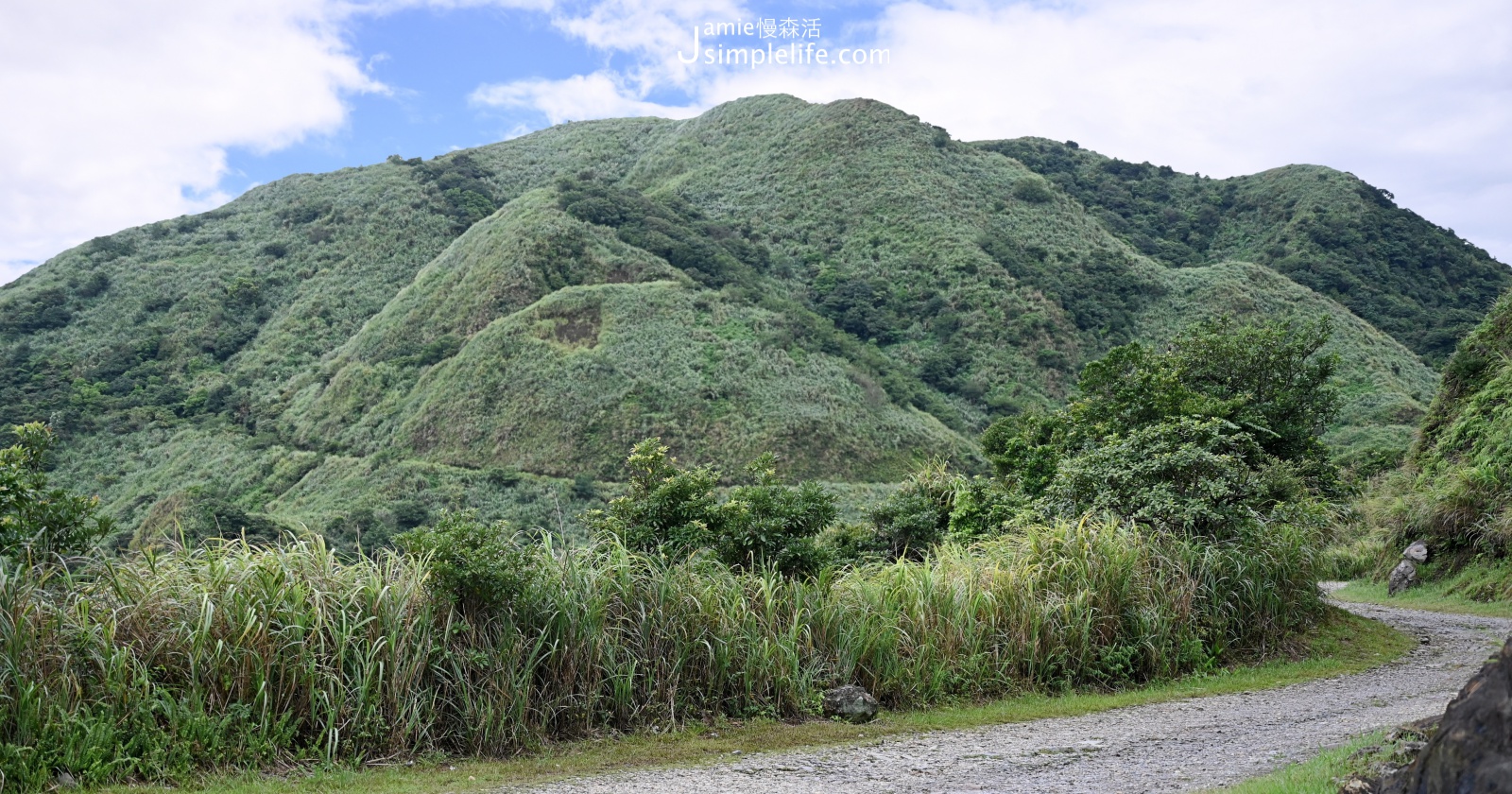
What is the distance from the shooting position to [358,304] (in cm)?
6109

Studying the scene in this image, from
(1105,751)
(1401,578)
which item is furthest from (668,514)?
(1401,578)

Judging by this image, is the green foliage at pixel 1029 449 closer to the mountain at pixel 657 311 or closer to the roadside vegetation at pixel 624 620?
the roadside vegetation at pixel 624 620

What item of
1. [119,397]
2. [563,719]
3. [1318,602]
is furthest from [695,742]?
[119,397]

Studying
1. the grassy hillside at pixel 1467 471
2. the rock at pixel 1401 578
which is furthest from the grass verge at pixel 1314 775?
the rock at pixel 1401 578

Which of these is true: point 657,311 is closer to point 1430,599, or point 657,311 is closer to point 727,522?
point 1430,599

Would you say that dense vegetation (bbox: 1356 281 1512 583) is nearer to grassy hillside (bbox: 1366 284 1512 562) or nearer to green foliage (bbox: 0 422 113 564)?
grassy hillside (bbox: 1366 284 1512 562)

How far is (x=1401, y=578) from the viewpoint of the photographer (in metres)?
15.5

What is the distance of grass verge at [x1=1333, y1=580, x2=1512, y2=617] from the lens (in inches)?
514

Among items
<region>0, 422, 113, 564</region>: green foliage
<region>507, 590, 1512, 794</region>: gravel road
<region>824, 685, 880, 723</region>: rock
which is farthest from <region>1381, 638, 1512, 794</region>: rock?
<region>0, 422, 113, 564</region>: green foliage

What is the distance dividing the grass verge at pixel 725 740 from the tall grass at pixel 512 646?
195 mm

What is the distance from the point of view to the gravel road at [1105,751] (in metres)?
5.66

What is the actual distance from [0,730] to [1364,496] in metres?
22.7

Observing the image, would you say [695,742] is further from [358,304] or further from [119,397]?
[358,304]

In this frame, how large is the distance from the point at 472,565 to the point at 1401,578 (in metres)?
15.2
